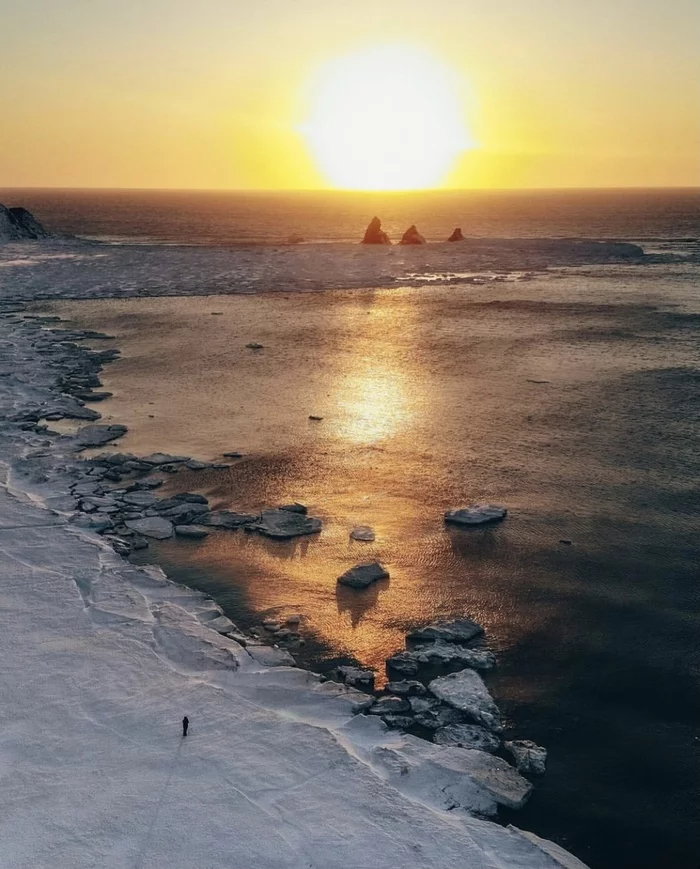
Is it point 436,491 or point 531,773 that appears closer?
point 531,773

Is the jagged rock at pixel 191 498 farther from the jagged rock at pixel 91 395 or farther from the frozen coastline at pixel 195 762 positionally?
the jagged rock at pixel 91 395

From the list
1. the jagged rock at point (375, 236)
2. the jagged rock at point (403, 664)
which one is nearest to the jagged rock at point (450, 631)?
the jagged rock at point (403, 664)

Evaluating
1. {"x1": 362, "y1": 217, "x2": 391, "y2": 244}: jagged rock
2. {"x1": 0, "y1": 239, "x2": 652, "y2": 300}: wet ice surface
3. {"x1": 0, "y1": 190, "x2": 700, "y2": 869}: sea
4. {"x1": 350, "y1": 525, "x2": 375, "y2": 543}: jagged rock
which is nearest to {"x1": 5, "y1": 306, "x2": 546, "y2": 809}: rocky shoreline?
{"x1": 0, "y1": 190, "x2": 700, "y2": 869}: sea

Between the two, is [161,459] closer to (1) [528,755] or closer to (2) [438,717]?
(2) [438,717]

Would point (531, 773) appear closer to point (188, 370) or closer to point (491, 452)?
point (491, 452)

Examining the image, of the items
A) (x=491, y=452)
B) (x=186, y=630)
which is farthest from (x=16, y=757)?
(x=491, y=452)
